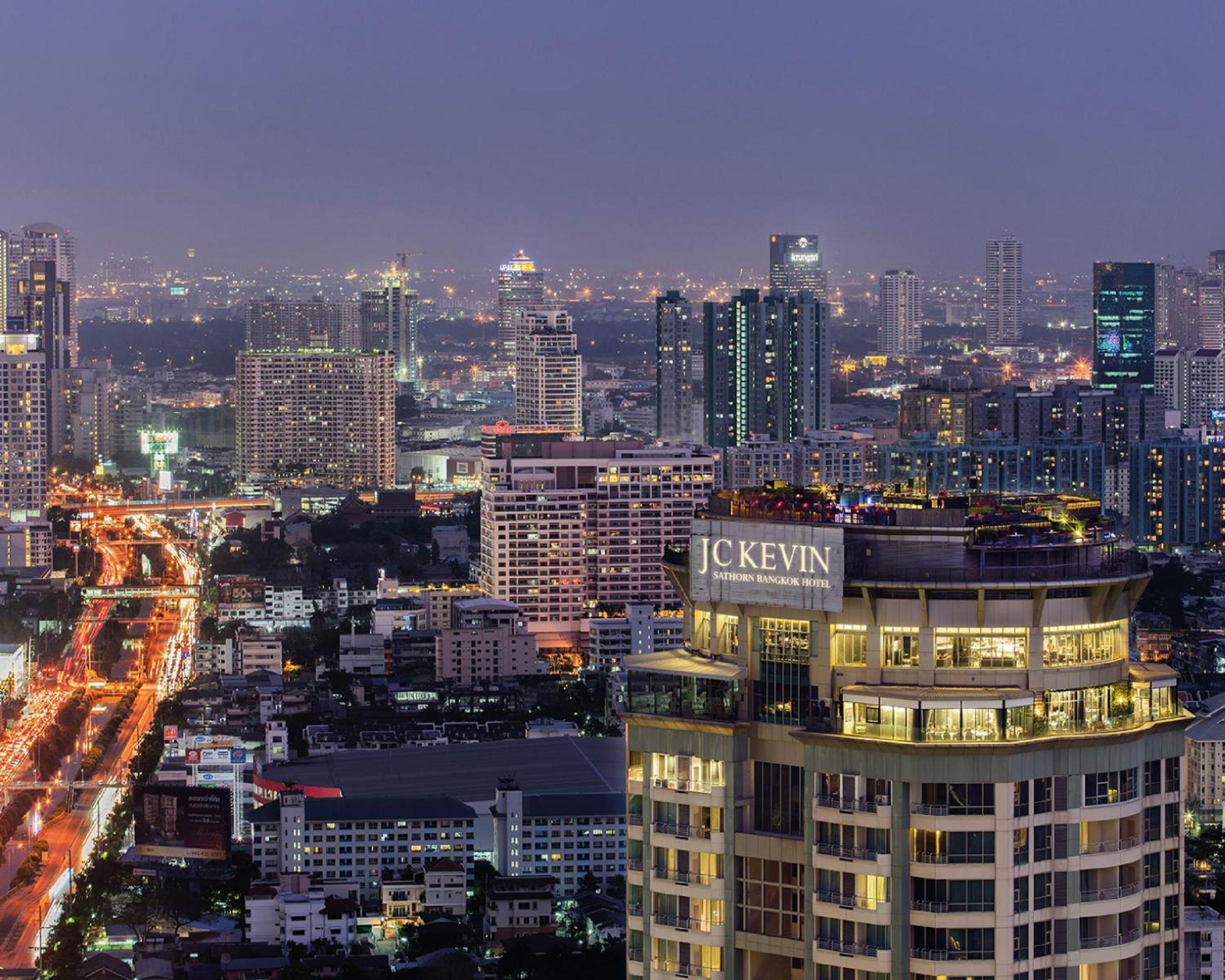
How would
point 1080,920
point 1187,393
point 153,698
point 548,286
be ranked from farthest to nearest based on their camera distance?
point 548,286 < point 1187,393 < point 153,698 < point 1080,920

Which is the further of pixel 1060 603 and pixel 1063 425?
pixel 1063 425

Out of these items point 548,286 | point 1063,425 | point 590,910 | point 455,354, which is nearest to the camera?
point 590,910

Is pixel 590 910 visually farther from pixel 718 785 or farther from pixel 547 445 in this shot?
pixel 547 445

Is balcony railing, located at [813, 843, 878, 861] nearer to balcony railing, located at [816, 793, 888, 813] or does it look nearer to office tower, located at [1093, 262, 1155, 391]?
balcony railing, located at [816, 793, 888, 813]

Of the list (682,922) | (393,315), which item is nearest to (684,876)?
(682,922)

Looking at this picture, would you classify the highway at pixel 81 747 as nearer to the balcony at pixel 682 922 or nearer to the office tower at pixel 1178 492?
the balcony at pixel 682 922

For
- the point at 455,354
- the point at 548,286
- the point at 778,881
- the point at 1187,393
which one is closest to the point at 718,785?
the point at 778,881
